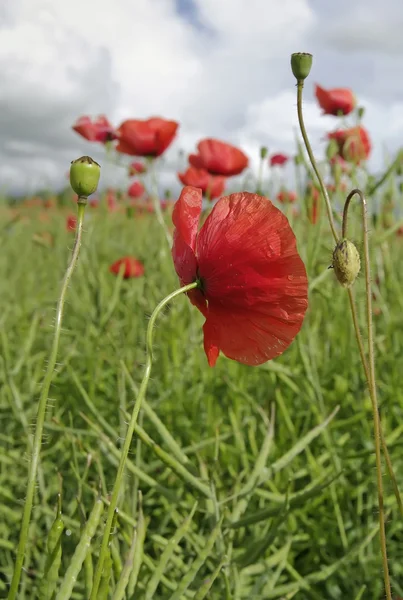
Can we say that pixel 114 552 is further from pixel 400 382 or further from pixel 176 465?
pixel 400 382

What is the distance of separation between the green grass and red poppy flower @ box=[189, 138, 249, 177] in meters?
0.20

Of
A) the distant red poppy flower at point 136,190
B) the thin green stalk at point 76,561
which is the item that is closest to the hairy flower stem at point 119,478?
the thin green stalk at point 76,561

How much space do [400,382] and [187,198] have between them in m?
0.85

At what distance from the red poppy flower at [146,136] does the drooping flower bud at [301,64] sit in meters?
0.98

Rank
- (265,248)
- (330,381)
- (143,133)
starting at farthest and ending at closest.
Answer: (143,133)
(330,381)
(265,248)

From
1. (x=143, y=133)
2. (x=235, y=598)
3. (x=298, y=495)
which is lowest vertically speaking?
(x=235, y=598)

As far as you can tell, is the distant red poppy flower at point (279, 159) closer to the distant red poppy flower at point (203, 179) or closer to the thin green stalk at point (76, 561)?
the distant red poppy flower at point (203, 179)

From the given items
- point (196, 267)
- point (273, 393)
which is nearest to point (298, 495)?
point (196, 267)

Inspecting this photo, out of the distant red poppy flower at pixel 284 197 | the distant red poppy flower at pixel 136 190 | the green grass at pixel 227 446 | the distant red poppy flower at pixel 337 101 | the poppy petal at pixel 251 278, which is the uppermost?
the distant red poppy flower at pixel 337 101

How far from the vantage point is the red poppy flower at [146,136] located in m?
1.42

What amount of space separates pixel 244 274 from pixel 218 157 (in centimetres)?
109

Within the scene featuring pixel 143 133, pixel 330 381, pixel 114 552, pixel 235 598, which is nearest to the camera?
pixel 114 552

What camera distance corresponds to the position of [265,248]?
43cm

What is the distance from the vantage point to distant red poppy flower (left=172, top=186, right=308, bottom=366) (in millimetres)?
429
